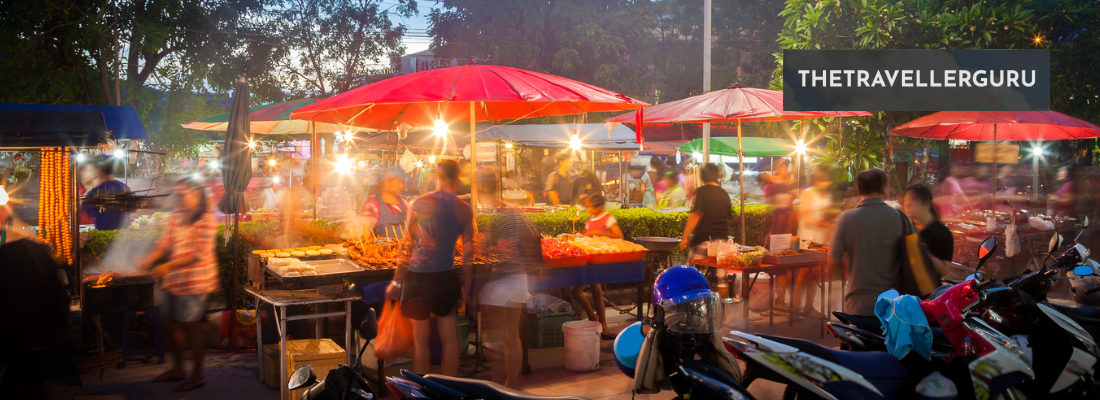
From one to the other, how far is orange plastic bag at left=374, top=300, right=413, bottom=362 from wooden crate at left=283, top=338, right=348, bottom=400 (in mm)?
309

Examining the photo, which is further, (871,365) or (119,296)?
(119,296)

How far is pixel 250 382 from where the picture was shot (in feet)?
20.9

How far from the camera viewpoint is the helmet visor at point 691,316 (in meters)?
2.91

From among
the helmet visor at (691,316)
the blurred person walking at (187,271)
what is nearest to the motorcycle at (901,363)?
the helmet visor at (691,316)

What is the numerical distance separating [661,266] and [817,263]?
6.31 ft

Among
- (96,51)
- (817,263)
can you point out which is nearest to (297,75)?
(96,51)

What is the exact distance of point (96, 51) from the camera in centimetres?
1334

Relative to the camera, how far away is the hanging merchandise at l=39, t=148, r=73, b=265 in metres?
6.92

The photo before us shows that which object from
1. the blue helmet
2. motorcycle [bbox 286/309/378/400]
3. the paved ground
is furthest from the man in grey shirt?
motorcycle [bbox 286/309/378/400]

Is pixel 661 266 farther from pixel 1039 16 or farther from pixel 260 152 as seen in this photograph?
pixel 260 152

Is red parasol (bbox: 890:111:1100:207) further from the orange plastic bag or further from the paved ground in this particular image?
the orange plastic bag

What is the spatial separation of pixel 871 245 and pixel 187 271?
544 cm

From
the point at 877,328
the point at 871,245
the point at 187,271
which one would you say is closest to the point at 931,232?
the point at 871,245

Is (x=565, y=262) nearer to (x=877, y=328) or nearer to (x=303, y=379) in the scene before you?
(x=877, y=328)
